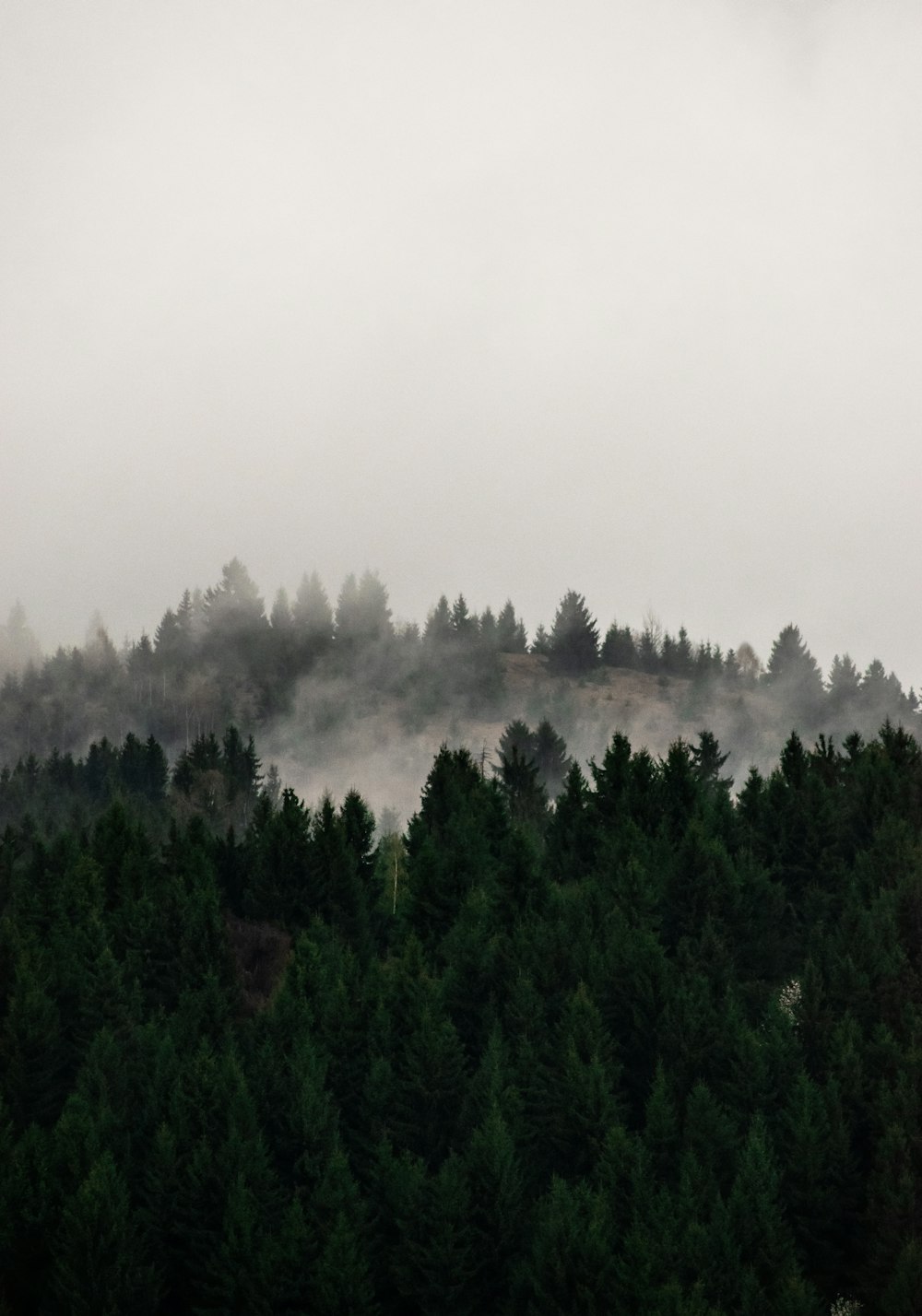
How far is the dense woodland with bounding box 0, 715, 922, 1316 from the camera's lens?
226ft

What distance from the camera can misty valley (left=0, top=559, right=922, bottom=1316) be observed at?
226 feet

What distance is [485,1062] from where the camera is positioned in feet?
270

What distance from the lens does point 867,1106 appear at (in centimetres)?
7725

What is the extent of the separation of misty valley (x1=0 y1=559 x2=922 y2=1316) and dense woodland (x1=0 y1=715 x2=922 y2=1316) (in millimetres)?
230

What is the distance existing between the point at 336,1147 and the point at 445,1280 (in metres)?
10.9

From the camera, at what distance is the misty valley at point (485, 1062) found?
6888 cm

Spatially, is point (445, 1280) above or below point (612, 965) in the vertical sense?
below

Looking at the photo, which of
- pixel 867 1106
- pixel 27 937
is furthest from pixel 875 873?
pixel 27 937

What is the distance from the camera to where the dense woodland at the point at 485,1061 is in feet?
226

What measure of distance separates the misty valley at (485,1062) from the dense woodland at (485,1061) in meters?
0.23

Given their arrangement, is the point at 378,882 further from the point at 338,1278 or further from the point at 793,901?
the point at 338,1278

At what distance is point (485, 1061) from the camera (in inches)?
3236

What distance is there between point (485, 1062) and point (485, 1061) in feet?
0.19

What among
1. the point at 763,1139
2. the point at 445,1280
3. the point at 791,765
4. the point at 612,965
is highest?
the point at 791,765
